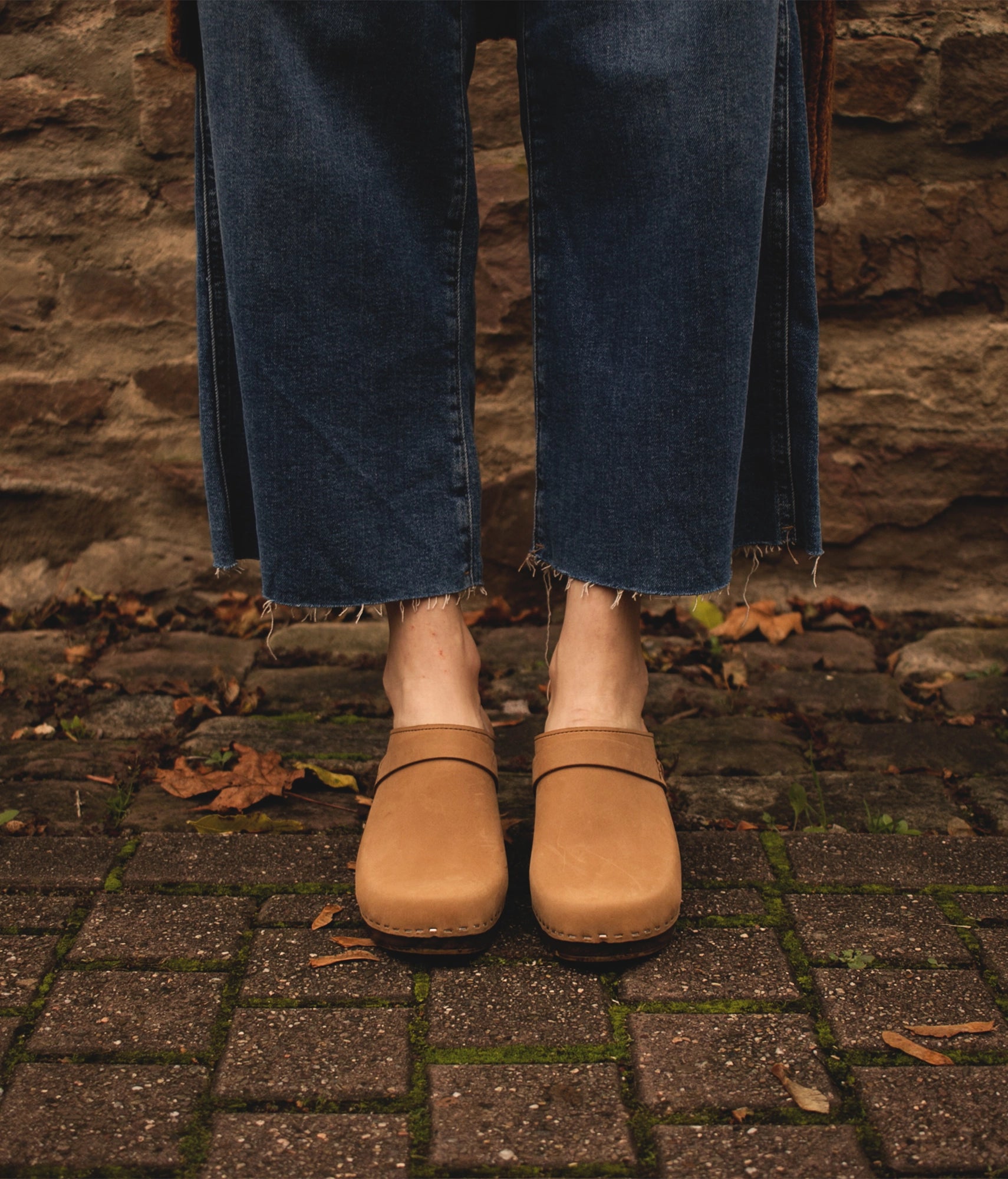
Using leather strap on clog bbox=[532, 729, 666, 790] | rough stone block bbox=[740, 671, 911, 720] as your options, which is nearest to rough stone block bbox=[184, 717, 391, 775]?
leather strap on clog bbox=[532, 729, 666, 790]

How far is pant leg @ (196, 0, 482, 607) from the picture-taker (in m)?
1.20

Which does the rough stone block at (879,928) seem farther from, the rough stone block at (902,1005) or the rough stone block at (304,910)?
the rough stone block at (304,910)

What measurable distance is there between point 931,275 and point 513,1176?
6.68ft

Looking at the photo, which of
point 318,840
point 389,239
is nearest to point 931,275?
point 389,239

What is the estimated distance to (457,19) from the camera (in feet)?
4.01

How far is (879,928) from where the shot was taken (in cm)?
126

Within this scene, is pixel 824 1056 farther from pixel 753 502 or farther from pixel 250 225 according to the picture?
pixel 250 225

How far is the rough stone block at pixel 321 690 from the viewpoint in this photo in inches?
78.2

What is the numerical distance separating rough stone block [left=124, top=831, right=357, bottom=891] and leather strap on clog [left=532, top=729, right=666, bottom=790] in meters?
0.30

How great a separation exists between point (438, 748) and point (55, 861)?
0.52 m

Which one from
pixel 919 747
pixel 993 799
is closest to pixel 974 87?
pixel 919 747

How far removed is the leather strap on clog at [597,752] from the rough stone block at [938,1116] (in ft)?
1.35

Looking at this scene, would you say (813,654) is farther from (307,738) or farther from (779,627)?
(307,738)

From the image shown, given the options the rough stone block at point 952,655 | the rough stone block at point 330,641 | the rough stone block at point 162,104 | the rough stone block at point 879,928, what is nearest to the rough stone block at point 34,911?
the rough stone block at point 879,928
